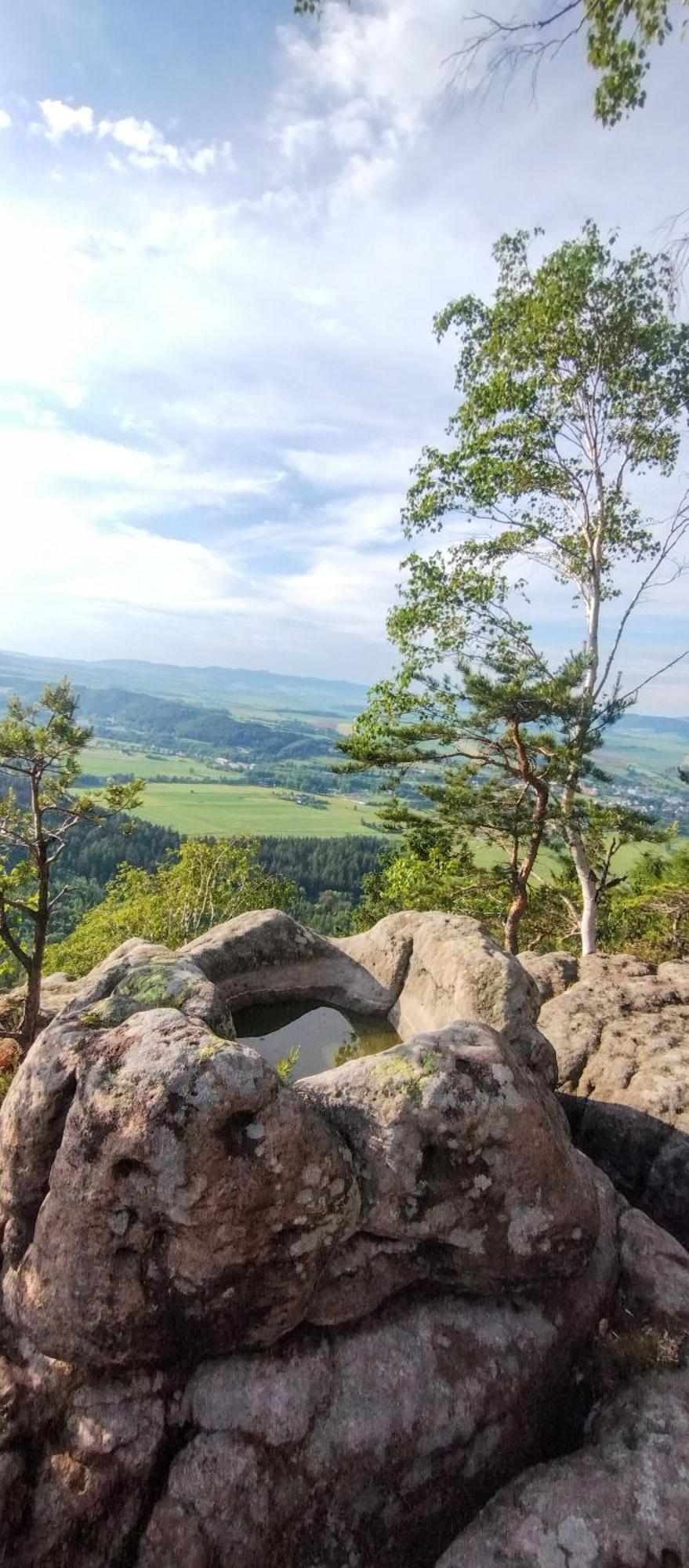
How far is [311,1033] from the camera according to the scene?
10.5 m

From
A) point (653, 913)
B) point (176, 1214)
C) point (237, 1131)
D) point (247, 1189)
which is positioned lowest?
point (653, 913)

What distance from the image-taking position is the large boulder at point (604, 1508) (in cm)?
520

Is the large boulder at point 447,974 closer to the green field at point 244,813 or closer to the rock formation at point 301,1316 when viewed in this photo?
the rock formation at point 301,1316

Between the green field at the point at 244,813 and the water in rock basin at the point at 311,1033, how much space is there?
99.2 metres

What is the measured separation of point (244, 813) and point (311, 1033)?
14355 centimetres

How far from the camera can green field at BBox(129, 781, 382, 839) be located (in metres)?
130

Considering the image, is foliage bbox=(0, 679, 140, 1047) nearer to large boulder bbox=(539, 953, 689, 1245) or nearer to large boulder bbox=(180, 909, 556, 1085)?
large boulder bbox=(180, 909, 556, 1085)

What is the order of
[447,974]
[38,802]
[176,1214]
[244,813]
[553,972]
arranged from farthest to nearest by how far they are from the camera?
1. [244,813]
2. [38,802]
3. [553,972]
4. [447,974]
5. [176,1214]

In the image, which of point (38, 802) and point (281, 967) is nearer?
point (281, 967)

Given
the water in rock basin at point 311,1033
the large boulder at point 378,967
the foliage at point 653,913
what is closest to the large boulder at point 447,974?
the large boulder at point 378,967

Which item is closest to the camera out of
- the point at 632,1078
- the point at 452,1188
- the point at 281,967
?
the point at 452,1188

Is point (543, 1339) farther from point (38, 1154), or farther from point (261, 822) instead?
point (261, 822)

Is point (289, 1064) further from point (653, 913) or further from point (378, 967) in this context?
point (653, 913)

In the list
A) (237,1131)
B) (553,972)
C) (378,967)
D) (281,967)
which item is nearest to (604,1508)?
(237,1131)
